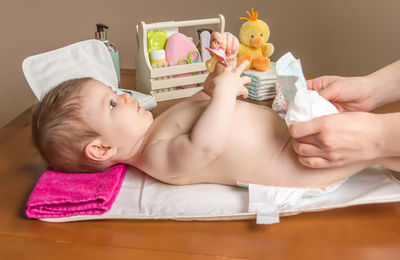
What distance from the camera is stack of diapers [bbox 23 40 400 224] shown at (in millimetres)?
968

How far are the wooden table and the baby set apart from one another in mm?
125

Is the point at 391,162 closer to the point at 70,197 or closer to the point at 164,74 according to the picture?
the point at 70,197

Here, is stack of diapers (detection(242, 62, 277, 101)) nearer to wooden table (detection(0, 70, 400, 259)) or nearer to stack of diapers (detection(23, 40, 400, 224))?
stack of diapers (detection(23, 40, 400, 224))

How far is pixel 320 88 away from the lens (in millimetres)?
1258

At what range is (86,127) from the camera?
3.59ft

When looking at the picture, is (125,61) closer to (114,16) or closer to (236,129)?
(114,16)

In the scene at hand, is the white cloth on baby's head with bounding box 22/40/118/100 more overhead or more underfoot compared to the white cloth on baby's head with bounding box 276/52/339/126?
more underfoot

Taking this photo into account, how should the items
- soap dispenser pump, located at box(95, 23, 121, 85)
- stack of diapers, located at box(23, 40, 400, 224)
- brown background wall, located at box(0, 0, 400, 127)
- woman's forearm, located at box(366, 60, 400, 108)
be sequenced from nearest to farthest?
stack of diapers, located at box(23, 40, 400, 224), woman's forearm, located at box(366, 60, 400, 108), soap dispenser pump, located at box(95, 23, 121, 85), brown background wall, located at box(0, 0, 400, 127)

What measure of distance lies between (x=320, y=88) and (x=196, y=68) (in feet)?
1.84

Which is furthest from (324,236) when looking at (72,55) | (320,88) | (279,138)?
(72,55)

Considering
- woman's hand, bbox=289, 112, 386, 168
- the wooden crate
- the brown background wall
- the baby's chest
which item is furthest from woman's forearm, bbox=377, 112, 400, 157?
the brown background wall

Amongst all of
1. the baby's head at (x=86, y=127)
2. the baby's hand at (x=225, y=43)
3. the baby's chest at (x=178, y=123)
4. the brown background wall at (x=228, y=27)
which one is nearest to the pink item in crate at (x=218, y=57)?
the baby's hand at (x=225, y=43)

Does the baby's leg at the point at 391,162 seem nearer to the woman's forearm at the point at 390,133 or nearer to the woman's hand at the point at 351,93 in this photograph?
the woman's forearm at the point at 390,133

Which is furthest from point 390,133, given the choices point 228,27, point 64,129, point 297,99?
point 228,27
